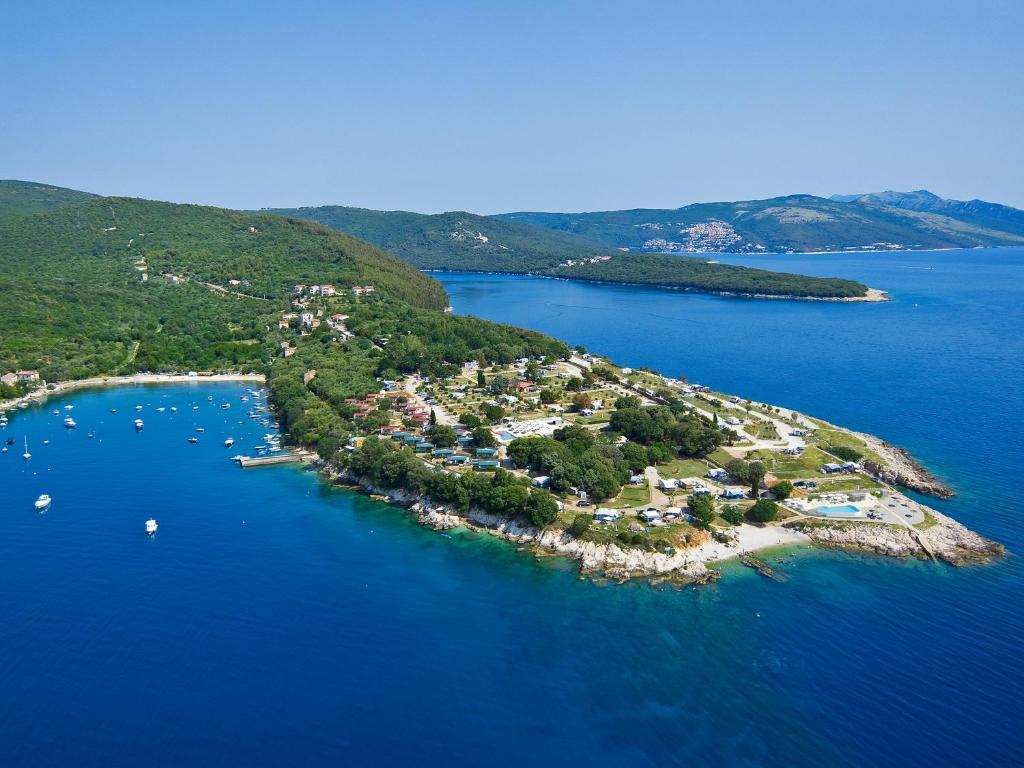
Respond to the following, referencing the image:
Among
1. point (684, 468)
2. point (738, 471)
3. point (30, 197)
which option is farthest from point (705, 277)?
point (30, 197)

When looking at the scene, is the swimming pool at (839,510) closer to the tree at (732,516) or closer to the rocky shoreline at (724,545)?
the rocky shoreline at (724,545)

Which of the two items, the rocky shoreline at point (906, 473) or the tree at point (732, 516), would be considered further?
the rocky shoreline at point (906, 473)

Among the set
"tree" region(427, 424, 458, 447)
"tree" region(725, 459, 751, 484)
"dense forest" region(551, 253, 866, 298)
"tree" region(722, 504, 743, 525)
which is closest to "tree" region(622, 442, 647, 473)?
"tree" region(725, 459, 751, 484)

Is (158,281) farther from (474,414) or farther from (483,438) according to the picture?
(483,438)

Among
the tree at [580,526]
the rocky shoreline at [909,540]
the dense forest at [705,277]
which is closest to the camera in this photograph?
the rocky shoreline at [909,540]

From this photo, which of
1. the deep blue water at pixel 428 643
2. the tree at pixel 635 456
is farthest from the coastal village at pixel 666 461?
the deep blue water at pixel 428 643
